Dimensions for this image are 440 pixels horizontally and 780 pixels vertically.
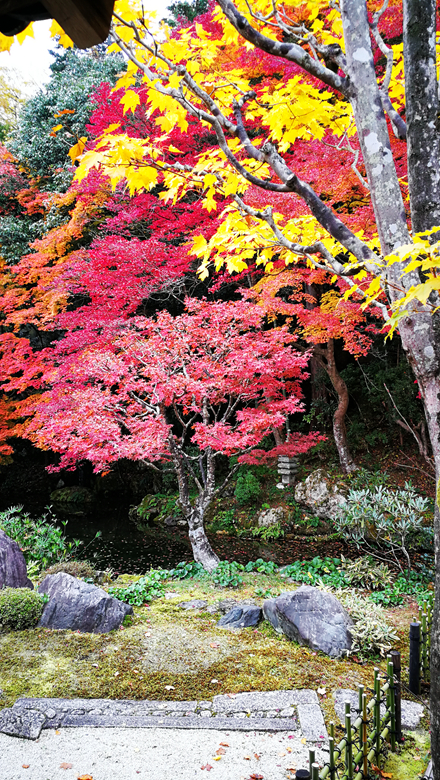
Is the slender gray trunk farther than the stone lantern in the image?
No

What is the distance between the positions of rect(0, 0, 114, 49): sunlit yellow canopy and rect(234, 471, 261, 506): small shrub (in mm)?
10252

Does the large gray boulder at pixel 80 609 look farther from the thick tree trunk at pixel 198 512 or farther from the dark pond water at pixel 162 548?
the dark pond water at pixel 162 548

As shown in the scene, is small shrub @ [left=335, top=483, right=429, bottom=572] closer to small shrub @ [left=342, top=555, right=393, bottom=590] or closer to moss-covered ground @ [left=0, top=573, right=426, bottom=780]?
small shrub @ [left=342, top=555, right=393, bottom=590]

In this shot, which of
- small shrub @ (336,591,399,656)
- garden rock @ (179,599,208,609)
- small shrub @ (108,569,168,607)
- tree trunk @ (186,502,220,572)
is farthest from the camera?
tree trunk @ (186,502,220,572)

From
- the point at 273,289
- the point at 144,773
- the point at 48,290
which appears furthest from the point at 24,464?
the point at 144,773

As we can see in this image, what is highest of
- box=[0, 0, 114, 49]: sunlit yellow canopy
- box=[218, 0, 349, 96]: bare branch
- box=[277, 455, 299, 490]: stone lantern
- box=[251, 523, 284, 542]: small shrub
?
box=[218, 0, 349, 96]: bare branch

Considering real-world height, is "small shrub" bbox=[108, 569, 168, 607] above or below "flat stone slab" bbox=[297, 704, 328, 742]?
above

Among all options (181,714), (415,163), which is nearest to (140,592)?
(181,714)

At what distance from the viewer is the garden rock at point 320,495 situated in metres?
9.57

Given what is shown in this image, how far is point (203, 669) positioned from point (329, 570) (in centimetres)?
334

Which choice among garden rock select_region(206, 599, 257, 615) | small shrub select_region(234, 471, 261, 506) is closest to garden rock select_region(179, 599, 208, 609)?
garden rock select_region(206, 599, 257, 615)

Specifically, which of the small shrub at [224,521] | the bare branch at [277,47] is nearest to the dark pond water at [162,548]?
the small shrub at [224,521]

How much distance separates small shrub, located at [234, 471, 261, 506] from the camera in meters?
10.9

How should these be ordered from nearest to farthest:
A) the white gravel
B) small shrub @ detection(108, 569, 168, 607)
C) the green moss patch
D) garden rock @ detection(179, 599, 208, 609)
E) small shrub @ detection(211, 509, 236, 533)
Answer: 1. the green moss patch
2. the white gravel
3. garden rock @ detection(179, 599, 208, 609)
4. small shrub @ detection(108, 569, 168, 607)
5. small shrub @ detection(211, 509, 236, 533)
